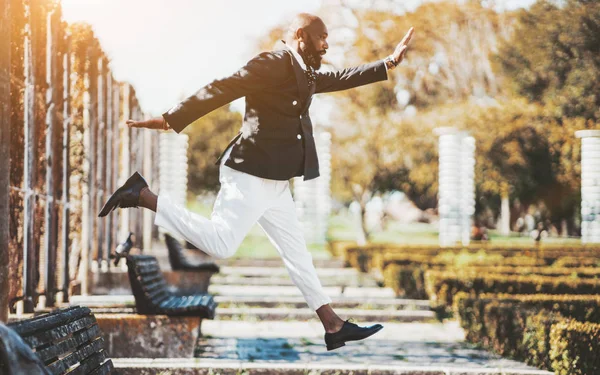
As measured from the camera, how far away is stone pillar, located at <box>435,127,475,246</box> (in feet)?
87.8

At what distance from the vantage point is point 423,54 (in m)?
35.3

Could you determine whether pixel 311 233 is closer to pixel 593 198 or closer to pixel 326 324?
pixel 593 198

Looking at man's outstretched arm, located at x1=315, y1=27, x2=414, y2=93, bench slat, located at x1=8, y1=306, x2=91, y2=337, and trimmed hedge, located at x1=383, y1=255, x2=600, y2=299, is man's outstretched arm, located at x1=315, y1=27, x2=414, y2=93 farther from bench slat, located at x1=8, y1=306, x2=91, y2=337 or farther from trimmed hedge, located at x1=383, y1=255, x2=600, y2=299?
trimmed hedge, located at x1=383, y1=255, x2=600, y2=299

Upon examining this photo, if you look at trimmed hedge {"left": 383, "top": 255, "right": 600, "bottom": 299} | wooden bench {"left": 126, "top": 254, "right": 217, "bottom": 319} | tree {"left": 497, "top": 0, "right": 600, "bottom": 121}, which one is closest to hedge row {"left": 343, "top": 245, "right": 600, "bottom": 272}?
trimmed hedge {"left": 383, "top": 255, "right": 600, "bottom": 299}

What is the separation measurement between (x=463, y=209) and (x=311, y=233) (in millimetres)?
4858

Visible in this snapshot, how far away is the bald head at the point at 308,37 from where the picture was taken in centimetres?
485

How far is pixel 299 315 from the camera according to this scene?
406 inches

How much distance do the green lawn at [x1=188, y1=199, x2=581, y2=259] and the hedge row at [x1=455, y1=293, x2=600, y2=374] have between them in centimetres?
1259

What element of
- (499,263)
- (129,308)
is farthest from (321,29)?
(499,263)

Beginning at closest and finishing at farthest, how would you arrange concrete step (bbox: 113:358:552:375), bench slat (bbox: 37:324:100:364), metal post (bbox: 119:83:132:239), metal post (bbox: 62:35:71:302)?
1. bench slat (bbox: 37:324:100:364)
2. concrete step (bbox: 113:358:552:375)
3. metal post (bbox: 62:35:71:302)
4. metal post (bbox: 119:83:132:239)

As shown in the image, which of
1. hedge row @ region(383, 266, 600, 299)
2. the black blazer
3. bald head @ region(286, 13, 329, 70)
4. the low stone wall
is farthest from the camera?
hedge row @ region(383, 266, 600, 299)

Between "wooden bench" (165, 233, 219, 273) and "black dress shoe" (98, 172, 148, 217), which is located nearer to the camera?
"black dress shoe" (98, 172, 148, 217)

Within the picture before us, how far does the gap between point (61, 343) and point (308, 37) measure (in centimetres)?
241

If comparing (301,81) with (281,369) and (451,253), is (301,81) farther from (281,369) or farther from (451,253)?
(451,253)
